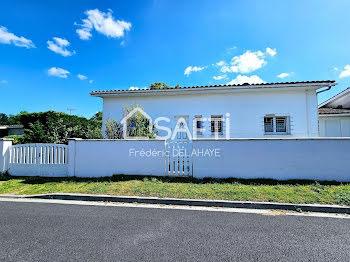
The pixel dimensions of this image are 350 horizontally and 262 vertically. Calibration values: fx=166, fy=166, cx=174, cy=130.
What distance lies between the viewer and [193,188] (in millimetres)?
4680

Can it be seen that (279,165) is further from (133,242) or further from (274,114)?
(133,242)

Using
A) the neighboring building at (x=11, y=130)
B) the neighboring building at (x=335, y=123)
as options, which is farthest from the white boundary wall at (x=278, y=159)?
the neighboring building at (x=11, y=130)

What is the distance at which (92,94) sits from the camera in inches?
353

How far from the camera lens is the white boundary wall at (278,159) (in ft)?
16.7

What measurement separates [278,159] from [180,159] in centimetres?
312

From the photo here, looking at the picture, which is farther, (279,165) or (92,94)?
(92,94)

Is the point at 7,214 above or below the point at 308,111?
below

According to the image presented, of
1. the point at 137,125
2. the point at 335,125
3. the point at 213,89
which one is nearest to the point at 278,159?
the point at 213,89

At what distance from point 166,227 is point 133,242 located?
2.15ft

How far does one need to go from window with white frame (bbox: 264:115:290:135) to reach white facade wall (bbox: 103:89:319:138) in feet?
0.83

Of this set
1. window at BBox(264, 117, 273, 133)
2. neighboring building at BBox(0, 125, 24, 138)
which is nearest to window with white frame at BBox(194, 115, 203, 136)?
window at BBox(264, 117, 273, 133)

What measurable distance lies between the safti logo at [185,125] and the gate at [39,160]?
310 centimetres

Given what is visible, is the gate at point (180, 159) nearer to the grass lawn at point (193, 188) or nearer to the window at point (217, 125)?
the grass lawn at point (193, 188)

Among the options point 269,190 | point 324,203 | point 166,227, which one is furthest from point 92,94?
point 324,203
